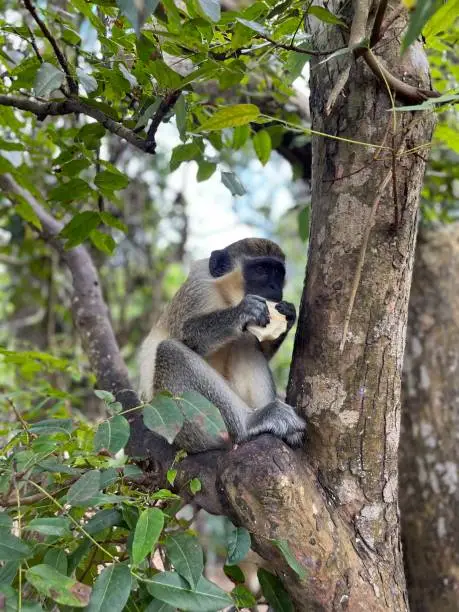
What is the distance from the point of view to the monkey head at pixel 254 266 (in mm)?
4203

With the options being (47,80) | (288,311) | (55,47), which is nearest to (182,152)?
(55,47)

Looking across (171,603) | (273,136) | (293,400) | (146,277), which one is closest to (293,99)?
(273,136)

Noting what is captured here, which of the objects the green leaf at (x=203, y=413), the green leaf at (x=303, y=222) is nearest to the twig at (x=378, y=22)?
the green leaf at (x=203, y=413)

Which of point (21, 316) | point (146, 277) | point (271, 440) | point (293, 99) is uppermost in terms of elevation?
point (293, 99)

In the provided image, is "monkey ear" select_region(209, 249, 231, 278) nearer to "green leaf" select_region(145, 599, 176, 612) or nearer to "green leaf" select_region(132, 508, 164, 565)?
"green leaf" select_region(132, 508, 164, 565)

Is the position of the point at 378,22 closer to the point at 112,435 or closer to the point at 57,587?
the point at 112,435

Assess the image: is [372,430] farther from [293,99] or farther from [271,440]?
[293,99]

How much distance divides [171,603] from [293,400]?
113cm

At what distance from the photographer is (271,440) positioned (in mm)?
2715

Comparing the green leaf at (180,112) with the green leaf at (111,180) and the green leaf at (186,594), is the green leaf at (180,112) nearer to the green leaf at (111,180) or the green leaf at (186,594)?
the green leaf at (111,180)

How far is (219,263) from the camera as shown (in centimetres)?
439

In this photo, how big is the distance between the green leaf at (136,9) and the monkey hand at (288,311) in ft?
7.12

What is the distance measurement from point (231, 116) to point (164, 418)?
1.04 m

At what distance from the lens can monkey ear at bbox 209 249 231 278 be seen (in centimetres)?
438
